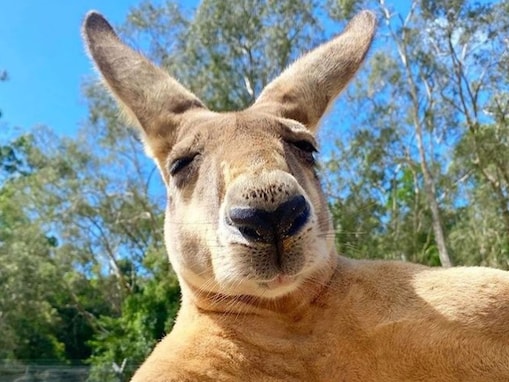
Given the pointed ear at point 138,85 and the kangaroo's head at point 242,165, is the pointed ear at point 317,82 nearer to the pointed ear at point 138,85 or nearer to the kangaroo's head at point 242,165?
the kangaroo's head at point 242,165

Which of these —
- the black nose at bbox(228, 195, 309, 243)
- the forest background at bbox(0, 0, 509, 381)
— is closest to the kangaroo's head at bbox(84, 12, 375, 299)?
the black nose at bbox(228, 195, 309, 243)

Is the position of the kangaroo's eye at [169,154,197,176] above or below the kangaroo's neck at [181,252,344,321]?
above

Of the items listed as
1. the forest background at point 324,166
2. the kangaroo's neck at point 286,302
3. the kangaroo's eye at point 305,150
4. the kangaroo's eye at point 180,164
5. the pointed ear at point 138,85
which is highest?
the forest background at point 324,166

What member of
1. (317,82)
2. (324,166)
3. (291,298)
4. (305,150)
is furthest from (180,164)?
(324,166)

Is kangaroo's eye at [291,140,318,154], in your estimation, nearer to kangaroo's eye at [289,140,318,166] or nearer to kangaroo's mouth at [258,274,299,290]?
kangaroo's eye at [289,140,318,166]

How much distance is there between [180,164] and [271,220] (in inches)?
35.7

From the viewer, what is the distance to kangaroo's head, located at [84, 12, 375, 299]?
216 cm

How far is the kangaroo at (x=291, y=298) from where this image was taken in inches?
80.4

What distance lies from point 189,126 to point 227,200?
35.5 inches

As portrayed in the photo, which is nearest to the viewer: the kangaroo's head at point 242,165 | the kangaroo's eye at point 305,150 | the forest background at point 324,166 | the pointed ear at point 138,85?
the kangaroo's head at point 242,165

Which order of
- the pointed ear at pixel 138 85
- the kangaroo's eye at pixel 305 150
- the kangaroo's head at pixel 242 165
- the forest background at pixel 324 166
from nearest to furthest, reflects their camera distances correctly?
1. the kangaroo's head at pixel 242 165
2. the kangaroo's eye at pixel 305 150
3. the pointed ear at pixel 138 85
4. the forest background at pixel 324 166

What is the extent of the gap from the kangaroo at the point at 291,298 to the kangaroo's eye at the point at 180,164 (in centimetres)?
10

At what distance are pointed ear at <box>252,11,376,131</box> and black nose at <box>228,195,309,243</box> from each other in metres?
1.04

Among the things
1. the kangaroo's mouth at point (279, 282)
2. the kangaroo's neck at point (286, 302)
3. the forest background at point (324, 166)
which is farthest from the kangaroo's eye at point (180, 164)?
the forest background at point (324, 166)
